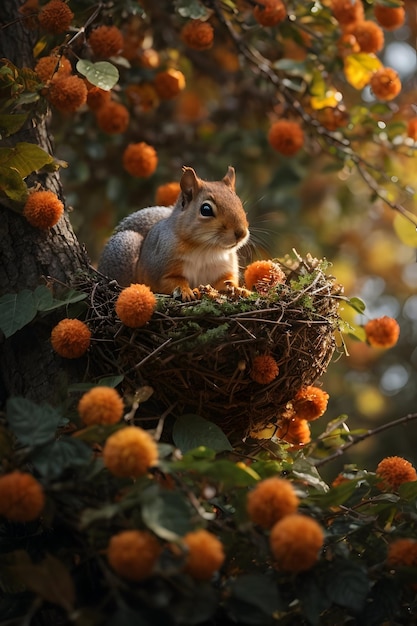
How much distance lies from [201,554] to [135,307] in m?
1.06

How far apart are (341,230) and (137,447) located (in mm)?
5541

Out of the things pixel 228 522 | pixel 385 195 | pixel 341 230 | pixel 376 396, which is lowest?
pixel 376 396

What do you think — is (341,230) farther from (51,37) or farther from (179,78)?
(51,37)

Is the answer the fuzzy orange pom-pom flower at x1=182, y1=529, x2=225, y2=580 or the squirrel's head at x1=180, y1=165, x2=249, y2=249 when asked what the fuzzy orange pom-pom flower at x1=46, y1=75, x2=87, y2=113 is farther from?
the fuzzy orange pom-pom flower at x1=182, y1=529, x2=225, y2=580

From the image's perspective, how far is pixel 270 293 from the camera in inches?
129

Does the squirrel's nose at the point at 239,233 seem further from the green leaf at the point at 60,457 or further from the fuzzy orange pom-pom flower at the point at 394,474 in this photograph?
the green leaf at the point at 60,457

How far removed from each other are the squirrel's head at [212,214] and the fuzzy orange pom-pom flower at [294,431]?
3.12 ft

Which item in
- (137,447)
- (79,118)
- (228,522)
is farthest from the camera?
(79,118)

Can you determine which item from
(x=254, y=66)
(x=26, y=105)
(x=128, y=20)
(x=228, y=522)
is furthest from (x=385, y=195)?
(x=228, y=522)

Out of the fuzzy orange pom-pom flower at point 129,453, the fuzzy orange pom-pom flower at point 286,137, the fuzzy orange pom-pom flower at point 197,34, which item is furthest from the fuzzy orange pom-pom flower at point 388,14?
the fuzzy orange pom-pom flower at point 129,453

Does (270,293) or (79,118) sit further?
(79,118)

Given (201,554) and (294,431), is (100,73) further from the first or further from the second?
(201,554)

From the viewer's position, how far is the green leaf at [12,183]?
326cm

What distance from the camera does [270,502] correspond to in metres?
2.32
